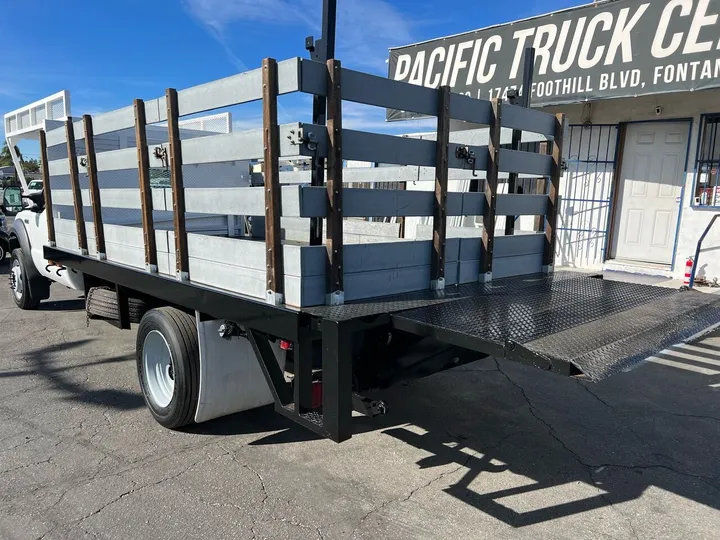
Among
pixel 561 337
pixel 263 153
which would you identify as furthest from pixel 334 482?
pixel 263 153

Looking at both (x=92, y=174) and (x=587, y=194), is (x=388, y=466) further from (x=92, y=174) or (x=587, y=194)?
(x=587, y=194)

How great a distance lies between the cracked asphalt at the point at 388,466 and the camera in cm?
271

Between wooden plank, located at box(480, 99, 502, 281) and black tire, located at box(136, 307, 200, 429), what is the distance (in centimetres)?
196

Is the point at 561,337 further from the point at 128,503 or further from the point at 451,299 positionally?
the point at 128,503

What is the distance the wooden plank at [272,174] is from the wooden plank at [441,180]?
979mm

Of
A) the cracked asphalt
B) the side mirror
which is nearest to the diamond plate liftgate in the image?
the cracked asphalt

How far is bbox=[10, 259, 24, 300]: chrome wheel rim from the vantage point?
718 cm

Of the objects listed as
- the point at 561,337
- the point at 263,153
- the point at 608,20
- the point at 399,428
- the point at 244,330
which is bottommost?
the point at 399,428

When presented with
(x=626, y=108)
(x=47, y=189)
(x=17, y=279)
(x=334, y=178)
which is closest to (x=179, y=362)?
(x=334, y=178)

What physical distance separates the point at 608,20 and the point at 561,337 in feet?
23.4

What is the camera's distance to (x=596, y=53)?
7.82 metres

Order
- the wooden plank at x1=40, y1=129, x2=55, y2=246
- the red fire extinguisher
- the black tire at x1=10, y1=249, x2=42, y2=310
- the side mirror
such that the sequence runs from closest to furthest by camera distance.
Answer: the wooden plank at x1=40, y1=129, x2=55, y2=246
the black tire at x1=10, y1=249, x2=42, y2=310
the red fire extinguisher
the side mirror

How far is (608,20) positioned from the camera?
7.69 metres

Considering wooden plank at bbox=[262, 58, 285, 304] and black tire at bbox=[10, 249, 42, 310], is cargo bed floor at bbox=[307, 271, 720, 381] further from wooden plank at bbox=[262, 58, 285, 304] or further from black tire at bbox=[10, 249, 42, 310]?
black tire at bbox=[10, 249, 42, 310]
